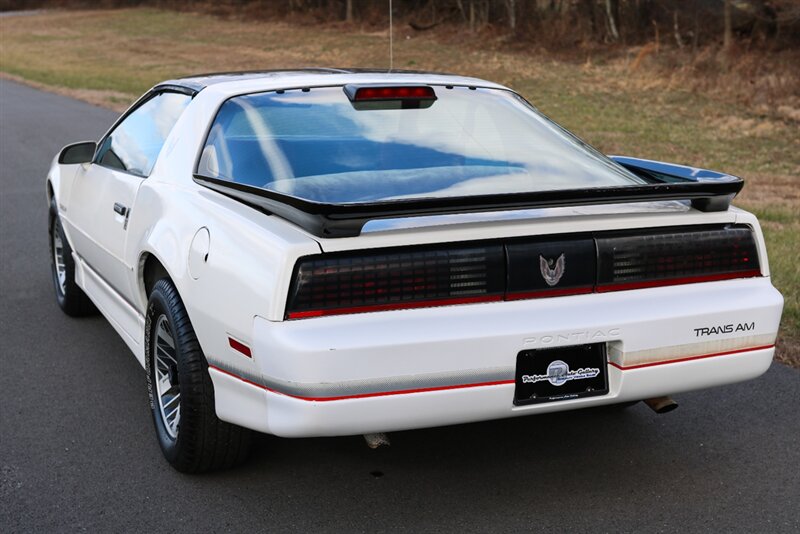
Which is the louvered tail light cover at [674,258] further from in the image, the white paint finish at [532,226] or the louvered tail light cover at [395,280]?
the louvered tail light cover at [395,280]

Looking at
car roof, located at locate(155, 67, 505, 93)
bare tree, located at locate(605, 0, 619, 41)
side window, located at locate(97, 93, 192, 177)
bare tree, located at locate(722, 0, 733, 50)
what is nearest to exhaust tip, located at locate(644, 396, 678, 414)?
car roof, located at locate(155, 67, 505, 93)

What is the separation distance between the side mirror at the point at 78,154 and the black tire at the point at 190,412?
1659 millimetres

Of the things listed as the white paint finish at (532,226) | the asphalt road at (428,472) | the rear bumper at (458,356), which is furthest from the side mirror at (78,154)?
the white paint finish at (532,226)

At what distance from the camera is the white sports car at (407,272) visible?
322 centimetres

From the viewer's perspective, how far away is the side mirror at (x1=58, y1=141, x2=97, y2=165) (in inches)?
212

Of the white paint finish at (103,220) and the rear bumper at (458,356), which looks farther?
the white paint finish at (103,220)

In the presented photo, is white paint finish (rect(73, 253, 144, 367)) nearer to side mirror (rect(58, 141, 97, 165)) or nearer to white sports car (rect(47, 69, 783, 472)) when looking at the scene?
white sports car (rect(47, 69, 783, 472))

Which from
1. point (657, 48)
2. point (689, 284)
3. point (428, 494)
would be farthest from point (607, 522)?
point (657, 48)

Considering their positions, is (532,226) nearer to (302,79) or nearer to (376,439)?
(376,439)

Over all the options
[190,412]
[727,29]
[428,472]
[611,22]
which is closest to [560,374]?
[428,472]

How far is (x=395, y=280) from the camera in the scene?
3275mm

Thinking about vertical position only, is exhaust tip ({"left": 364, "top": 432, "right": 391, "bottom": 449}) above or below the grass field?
above

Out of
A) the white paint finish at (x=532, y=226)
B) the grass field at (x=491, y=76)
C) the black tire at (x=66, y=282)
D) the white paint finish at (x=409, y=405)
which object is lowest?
the grass field at (x=491, y=76)

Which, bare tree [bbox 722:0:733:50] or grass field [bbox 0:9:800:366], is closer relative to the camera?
grass field [bbox 0:9:800:366]
